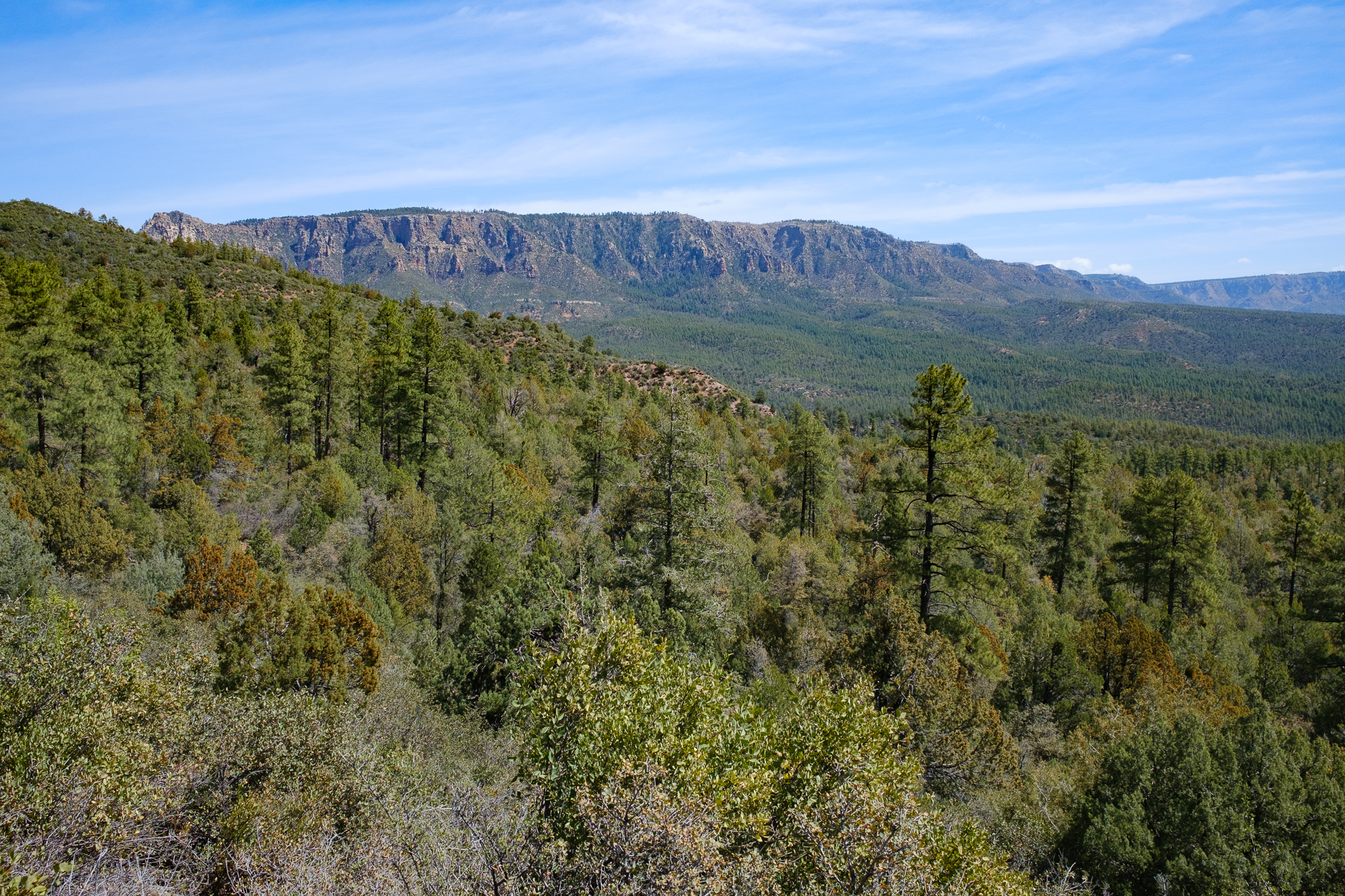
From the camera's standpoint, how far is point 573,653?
8.90m

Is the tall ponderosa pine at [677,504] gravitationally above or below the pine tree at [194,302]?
below

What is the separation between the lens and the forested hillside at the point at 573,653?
834 cm

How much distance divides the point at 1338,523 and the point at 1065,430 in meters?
91.9

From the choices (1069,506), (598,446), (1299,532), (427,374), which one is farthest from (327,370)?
(1299,532)

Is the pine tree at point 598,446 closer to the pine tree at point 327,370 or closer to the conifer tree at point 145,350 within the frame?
the pine tree at point 327,370

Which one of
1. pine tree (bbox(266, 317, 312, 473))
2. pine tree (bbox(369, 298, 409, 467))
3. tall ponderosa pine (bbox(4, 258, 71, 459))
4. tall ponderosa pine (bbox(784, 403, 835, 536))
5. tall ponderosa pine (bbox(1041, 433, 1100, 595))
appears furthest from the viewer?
tall ponderosa pine (bbox(784, 403, 835, 536))

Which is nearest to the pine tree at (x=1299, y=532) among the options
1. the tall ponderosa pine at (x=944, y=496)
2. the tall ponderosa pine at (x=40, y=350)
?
the tall ponderosa pine at (x=944, y=496)

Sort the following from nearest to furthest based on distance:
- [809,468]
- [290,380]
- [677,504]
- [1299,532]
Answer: [677,504] < [290,380] < [1299,532] < [809,468]

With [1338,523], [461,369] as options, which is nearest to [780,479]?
[461,369]

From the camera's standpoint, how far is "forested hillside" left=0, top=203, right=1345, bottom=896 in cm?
834

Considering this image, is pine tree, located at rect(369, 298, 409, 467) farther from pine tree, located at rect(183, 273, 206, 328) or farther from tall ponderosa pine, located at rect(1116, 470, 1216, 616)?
tall ponderosa pine, located at rect(1116, 470, 1216, 616)

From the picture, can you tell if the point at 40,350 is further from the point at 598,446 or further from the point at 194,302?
the point at 194,302

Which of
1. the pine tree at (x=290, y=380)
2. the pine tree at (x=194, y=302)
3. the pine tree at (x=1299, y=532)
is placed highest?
the pine tree at (x=194, y=302)

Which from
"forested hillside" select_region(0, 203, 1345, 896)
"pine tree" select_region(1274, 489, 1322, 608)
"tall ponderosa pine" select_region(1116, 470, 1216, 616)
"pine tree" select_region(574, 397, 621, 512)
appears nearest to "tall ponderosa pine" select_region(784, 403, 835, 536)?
"forested hillside" select_region(0, 203, 1345, 896)
